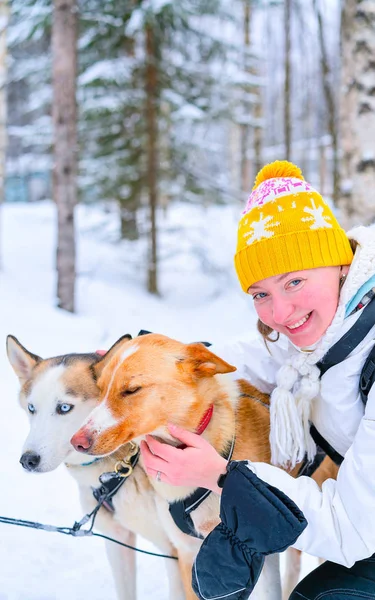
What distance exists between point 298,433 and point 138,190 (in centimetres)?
811

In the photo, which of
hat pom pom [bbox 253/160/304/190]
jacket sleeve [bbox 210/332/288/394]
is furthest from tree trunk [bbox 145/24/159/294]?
hat pom pom [bbox 253/160/304/190]

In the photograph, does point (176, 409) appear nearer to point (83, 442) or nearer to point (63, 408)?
point (83, 442)

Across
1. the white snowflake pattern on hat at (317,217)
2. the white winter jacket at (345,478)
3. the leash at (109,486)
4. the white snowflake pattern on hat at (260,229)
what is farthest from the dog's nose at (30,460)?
the white snowflake pattern on hat at (317,217)

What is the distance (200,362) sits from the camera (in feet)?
6.00

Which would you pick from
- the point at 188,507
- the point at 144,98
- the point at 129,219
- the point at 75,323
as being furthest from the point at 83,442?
the point at 129,219

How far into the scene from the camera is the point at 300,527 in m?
1.47

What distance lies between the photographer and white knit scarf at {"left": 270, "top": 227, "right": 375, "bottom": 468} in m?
1.72

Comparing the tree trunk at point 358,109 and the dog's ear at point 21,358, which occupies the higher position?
the tree trunk at point 358,109

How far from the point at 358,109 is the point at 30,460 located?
14.2 ft

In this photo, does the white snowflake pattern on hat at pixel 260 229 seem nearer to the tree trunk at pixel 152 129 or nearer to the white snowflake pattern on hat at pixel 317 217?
the white snowflake pattern on hat at pixel 317 217

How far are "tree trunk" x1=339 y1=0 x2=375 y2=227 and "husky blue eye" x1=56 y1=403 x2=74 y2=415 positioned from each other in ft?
12.3

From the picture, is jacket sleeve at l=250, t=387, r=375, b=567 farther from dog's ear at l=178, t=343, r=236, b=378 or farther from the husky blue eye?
the husky blue eye

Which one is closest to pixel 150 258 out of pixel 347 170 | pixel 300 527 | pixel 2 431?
pixel 347 170

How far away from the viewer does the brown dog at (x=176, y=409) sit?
64.0 inches
